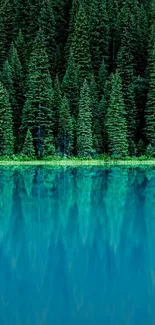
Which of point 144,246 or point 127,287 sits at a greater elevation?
point 127,287

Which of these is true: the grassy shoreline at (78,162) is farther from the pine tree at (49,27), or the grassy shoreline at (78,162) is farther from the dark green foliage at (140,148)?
the pine tree at (49,27)

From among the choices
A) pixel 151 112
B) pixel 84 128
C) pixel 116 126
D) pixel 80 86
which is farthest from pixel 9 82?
pixel 151 112

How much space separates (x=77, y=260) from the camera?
14.6 metres

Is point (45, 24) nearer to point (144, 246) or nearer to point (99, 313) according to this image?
point (144, 246)

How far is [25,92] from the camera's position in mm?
66125

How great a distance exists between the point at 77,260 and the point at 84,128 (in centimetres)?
4518

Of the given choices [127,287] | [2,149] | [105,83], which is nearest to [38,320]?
→ [127,287]

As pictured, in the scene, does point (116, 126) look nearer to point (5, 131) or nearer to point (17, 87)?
point (5, 131)

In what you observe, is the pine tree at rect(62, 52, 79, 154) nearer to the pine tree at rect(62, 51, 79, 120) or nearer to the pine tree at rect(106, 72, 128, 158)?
the pine tree at rect(62, 51, 79, 120)

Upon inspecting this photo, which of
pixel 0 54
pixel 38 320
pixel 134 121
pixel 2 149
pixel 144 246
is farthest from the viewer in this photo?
pixel 0 54

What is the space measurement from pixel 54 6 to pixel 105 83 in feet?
82.7

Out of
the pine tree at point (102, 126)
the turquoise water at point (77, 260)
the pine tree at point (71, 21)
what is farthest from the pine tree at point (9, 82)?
the turquoise water at point (77, 260)

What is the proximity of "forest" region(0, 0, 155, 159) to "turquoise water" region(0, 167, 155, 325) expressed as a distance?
31.4m

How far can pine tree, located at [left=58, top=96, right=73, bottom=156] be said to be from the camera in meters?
59.6
